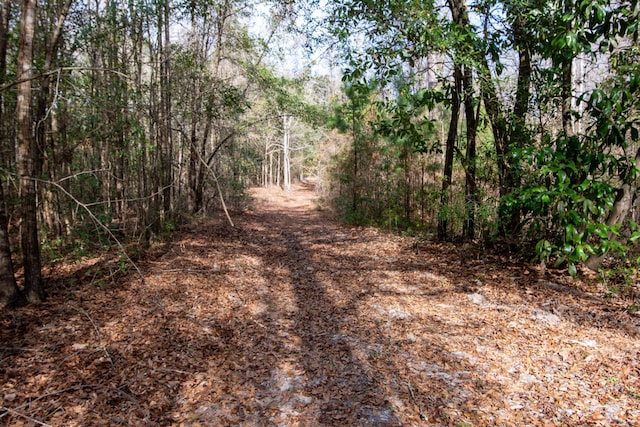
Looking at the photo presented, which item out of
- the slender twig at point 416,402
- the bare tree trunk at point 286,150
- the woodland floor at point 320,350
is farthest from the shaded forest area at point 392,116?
the bare tree trunk at point 286,150

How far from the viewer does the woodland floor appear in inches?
105

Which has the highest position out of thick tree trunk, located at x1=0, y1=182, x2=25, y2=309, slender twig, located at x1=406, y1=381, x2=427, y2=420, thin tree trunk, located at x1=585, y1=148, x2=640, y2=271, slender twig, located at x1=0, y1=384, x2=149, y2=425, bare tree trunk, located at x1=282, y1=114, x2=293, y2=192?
bare tree trunk, located at x1=282, y1=114, x2=293, y2=192

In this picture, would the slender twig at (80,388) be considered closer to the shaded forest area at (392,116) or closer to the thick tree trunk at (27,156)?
the shaded forest area at (392,116)

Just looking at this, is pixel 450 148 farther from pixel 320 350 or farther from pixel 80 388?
pixel 80 388

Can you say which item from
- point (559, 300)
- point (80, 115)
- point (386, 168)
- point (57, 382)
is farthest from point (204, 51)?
point (559, 300)

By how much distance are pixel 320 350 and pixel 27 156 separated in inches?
148

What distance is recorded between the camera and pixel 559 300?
453cm

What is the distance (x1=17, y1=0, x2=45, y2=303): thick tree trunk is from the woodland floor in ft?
1.17

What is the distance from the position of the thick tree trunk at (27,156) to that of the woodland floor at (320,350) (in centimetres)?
36

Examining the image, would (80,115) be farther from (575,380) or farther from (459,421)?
(575,380)

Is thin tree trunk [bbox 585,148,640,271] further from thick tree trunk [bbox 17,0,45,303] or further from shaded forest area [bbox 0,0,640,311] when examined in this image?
thick tree trunk [bbox 17,0,45,303]

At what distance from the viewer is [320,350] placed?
368 cm

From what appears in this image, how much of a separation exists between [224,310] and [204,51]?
8401 mm

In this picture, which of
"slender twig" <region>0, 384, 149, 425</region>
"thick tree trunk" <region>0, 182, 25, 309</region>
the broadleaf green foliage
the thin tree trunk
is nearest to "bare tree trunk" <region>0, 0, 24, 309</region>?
"thick tree trunk" <region>0, 182, 25, 309</region>
